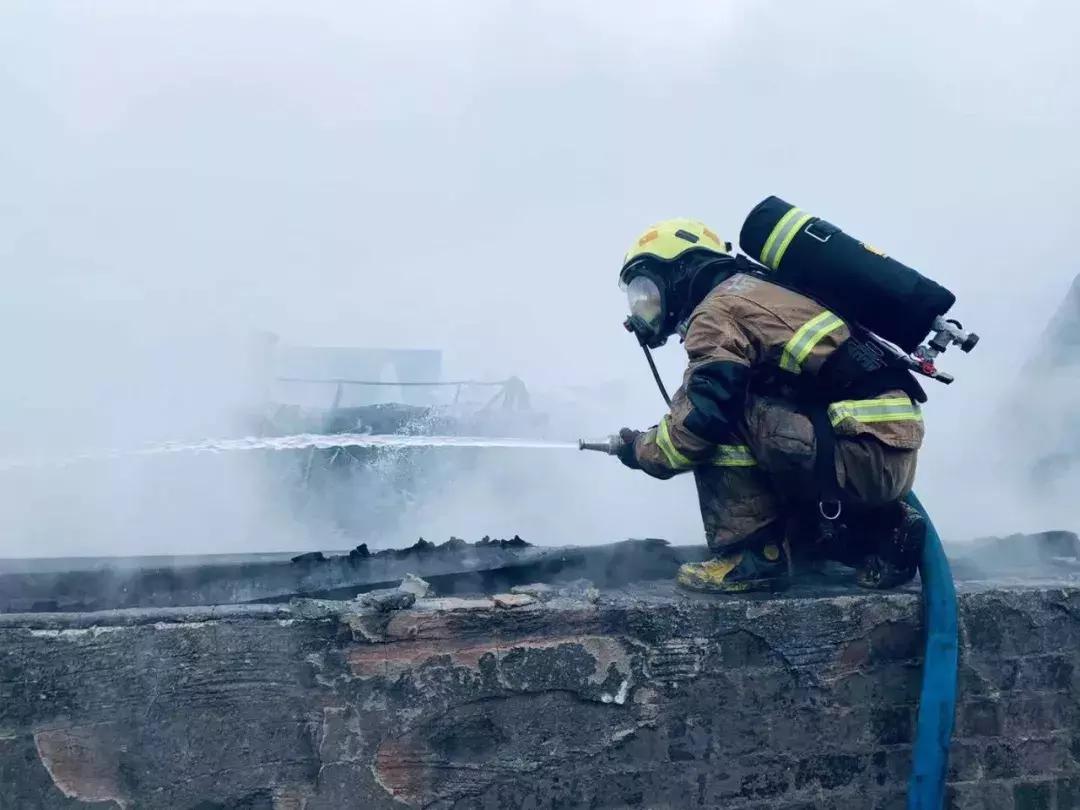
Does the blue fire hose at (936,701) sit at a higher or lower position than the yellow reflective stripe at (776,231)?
lower

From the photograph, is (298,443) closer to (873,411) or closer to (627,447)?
(627,447)

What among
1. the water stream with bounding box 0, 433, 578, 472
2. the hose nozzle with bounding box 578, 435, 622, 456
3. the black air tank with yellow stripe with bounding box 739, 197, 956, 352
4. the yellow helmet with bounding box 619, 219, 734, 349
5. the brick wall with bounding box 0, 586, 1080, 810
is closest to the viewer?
the brick wall with bounding box 0, 586, 1080, 810

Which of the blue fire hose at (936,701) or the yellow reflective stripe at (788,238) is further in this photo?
the yellow reflective stripe at (788,238)

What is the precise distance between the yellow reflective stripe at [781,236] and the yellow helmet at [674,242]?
34 cm

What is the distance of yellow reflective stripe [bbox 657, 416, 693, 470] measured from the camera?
2.76 m

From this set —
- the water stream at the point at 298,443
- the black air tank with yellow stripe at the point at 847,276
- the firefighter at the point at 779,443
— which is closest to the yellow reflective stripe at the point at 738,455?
the firefighter at the point at 779,443

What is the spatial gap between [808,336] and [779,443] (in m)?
0.34

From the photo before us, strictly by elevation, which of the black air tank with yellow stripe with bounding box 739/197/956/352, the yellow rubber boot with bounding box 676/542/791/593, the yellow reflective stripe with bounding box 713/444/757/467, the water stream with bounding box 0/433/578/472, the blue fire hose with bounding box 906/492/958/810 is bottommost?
the blue fire hose with bounding box 906/492/958/810

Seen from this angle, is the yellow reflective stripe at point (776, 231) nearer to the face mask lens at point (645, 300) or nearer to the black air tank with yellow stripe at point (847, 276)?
the black air tank with yellow stripe at point (847, 276)

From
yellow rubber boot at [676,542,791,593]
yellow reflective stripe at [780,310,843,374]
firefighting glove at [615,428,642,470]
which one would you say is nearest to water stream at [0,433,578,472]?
firefighting glove at [615,428,642,470]

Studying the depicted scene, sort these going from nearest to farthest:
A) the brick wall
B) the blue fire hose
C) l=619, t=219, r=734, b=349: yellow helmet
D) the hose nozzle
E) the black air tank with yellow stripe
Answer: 1. the brick wall
2. the blue fire hose
3. the black air tank with yellow stripe
4. l=619, t=219, r=734, b=349: yellow helmet
5. the hose nozzle

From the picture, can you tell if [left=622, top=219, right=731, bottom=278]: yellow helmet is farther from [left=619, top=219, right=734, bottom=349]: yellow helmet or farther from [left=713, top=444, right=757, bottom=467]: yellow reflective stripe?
[left=713, top=444, right=757, bottom=467]: yellow reflective stripe

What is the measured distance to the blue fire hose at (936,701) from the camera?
2494 mm

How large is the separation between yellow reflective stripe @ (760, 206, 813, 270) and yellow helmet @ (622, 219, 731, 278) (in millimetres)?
338
